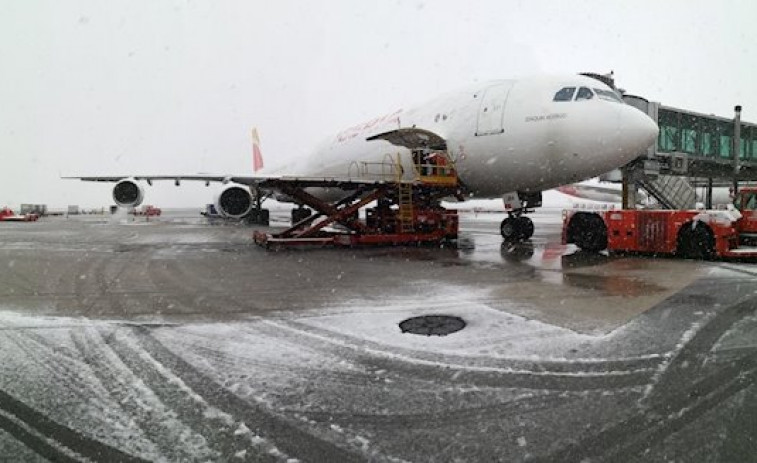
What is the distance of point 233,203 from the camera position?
53.6ft

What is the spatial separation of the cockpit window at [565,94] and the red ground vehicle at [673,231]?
9.56ft

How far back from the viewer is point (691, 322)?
4629 millimetres

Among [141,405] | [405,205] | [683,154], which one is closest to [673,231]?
[405,205]

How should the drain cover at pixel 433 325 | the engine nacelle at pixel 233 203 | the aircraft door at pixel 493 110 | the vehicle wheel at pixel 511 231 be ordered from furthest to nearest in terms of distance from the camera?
1. the engine nacelle at pixel 233 203
2. the vehicle wheel at pixel 511 231
3. the aircraft door at pixel 493 110
4. the drain cover at pixel 433 325

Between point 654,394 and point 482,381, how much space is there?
1.03 metres

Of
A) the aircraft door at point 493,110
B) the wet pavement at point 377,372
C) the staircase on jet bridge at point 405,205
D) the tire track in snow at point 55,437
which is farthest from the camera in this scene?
the staircase on jet bridge at point 405,205

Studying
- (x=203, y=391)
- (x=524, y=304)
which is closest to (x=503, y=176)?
(x=524, y=304)

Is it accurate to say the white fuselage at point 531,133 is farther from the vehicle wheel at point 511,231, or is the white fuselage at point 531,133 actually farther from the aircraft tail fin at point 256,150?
the aircraft tail fin at point 256,150

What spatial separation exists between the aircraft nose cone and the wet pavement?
3979mm

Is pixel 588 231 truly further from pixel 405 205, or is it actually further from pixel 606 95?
pixel 405 205

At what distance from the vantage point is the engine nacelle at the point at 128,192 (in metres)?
16.2

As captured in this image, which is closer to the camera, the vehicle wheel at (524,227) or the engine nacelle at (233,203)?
the vehicle wheel at (524,227)

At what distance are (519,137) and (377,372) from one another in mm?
8709

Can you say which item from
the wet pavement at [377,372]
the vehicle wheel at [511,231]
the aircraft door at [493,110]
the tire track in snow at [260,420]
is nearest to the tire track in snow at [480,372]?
the wet pavement at [377,372]
